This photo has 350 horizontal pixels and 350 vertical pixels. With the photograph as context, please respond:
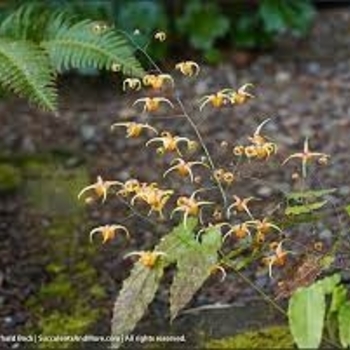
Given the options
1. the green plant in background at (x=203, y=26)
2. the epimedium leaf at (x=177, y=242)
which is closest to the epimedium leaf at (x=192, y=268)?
the epimedium leaf at (x=177, y=242)

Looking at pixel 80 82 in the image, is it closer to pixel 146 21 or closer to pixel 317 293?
pixel 146 21

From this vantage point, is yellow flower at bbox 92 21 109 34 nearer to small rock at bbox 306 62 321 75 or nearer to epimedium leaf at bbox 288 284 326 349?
epimedium leaf at bbox 288 284 326 349

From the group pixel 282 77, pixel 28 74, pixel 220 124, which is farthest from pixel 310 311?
pixel 282 77

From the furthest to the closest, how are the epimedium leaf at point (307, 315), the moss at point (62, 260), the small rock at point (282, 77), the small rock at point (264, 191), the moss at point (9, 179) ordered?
the small rock at point (282, 77) → the moss at point (9, 179) → the small rock at point (264, 191) → the moss at point (62, 260) → the epimedium leaf at point (307, 315)

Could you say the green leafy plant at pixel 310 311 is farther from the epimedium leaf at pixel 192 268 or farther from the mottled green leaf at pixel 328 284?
the epimedium leaf at pixel 192 268

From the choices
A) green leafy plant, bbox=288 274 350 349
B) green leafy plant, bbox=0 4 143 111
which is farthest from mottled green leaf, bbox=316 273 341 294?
green leafy plant, bbox=0 4 143 111

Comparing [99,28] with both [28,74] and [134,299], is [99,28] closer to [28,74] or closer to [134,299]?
[28,74]

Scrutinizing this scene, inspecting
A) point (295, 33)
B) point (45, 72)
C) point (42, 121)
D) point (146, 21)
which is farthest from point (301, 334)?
point (295, 33)
